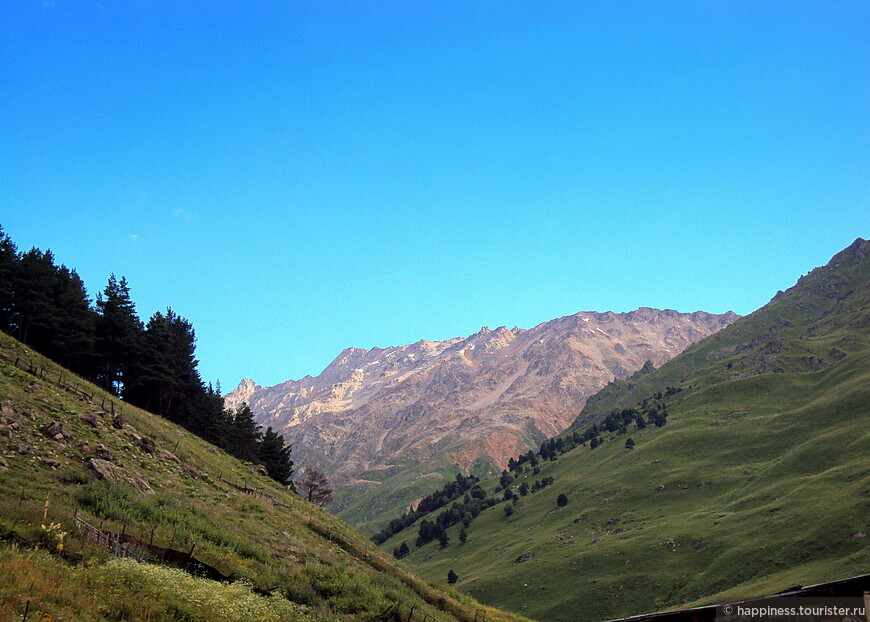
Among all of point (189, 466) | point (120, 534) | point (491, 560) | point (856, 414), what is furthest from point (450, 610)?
point (856, 414)

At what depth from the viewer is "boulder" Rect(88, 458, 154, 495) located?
35250 millimetres

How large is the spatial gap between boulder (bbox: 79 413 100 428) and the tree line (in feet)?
114

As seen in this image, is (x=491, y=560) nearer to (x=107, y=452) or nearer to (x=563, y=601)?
(x=563, y=601)

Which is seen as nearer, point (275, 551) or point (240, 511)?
point (275, 551)

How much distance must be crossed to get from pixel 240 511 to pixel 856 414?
633ft

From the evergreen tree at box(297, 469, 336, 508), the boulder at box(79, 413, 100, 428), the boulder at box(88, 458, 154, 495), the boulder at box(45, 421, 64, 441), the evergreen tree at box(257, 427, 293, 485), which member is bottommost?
the evergreen tree at box(297, 469, 336, 508)

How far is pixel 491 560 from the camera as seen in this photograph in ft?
603

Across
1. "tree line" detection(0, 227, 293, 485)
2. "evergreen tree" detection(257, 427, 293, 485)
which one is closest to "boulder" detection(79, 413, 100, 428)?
"tree line" detection(0, 227, 293, 485)

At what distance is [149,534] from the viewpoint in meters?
28.4

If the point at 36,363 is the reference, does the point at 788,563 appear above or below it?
below

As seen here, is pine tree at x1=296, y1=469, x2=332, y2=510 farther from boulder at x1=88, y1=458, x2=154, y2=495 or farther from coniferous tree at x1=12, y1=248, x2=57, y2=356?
boulder at x1=88, y1=458, x2=154, y2=495

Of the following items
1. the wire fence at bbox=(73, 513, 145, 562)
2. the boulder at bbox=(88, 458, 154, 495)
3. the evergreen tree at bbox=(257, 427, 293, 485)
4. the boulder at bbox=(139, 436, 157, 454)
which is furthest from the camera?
the evergreen tree at bbox=(257, 427, 293, 485)

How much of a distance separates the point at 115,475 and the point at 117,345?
2063 inches

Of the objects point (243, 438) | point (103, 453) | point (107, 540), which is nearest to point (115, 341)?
point (243, 438)
